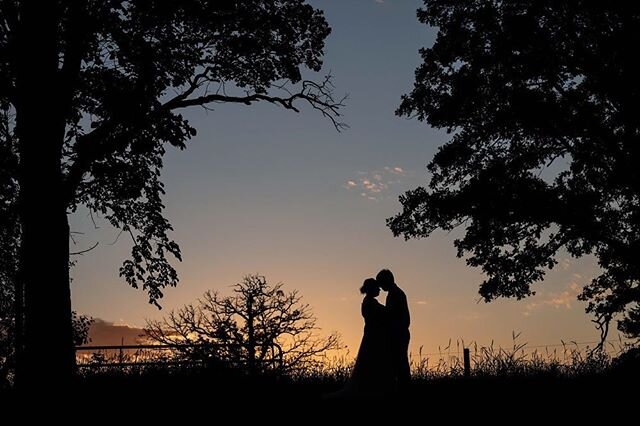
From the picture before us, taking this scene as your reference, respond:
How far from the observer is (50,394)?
1303 centimetres

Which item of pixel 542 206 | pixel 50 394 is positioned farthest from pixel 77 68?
pixel 542 206

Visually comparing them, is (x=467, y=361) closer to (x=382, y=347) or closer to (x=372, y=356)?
(x=382, y=347)

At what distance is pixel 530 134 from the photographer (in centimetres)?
2014

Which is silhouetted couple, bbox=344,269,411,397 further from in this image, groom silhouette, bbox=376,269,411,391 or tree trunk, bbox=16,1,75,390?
tree trunk, bbox=16,1,75,390

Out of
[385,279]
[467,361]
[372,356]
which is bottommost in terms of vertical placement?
[372,356]

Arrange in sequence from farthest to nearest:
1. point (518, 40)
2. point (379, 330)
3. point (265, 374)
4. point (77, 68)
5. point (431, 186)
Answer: point (431, 186) < point (518, 40) < point (77, 68) < point (265, 374) < point (379, 330)

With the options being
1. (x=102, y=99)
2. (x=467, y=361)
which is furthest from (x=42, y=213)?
(x=467, y=361)

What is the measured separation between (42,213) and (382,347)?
7.33 metres

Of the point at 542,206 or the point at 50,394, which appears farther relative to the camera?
the point at 542,206

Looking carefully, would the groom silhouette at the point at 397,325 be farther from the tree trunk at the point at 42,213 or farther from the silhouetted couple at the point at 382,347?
the tree trunk at the point at 42,213

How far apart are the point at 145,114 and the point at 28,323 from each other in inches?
213

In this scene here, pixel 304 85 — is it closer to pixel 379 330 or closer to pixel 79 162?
pixel 79 162

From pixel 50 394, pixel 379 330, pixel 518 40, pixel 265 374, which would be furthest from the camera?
pixel 518 40

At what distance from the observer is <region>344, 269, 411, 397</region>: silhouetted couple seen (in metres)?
13.5
